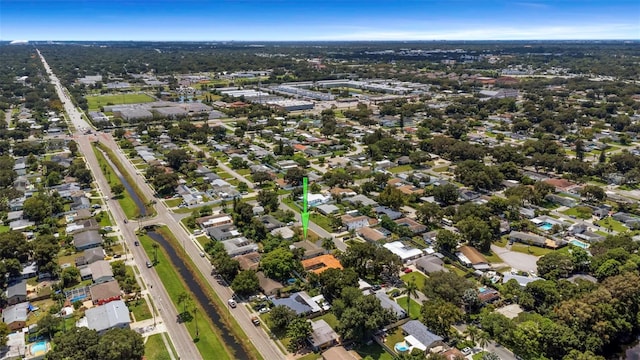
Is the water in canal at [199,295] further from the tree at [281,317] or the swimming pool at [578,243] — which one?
the swimming pool at [578,243]

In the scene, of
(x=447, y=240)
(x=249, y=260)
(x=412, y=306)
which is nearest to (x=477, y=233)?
(x=447, y=240)

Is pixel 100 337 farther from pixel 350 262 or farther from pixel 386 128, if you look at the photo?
pixel 386 128

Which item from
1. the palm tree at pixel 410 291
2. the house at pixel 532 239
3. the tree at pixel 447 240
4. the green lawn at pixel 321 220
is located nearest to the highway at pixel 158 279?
the palm tree at pixel 410 291

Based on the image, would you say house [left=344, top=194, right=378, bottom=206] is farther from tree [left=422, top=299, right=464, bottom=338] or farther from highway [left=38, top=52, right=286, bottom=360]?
tree [left=422, top=299, right=464, bottom=338]

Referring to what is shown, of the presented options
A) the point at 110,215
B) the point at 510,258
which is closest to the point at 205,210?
the point at 110,215

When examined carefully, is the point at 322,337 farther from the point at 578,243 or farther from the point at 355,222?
the point at 578,243
